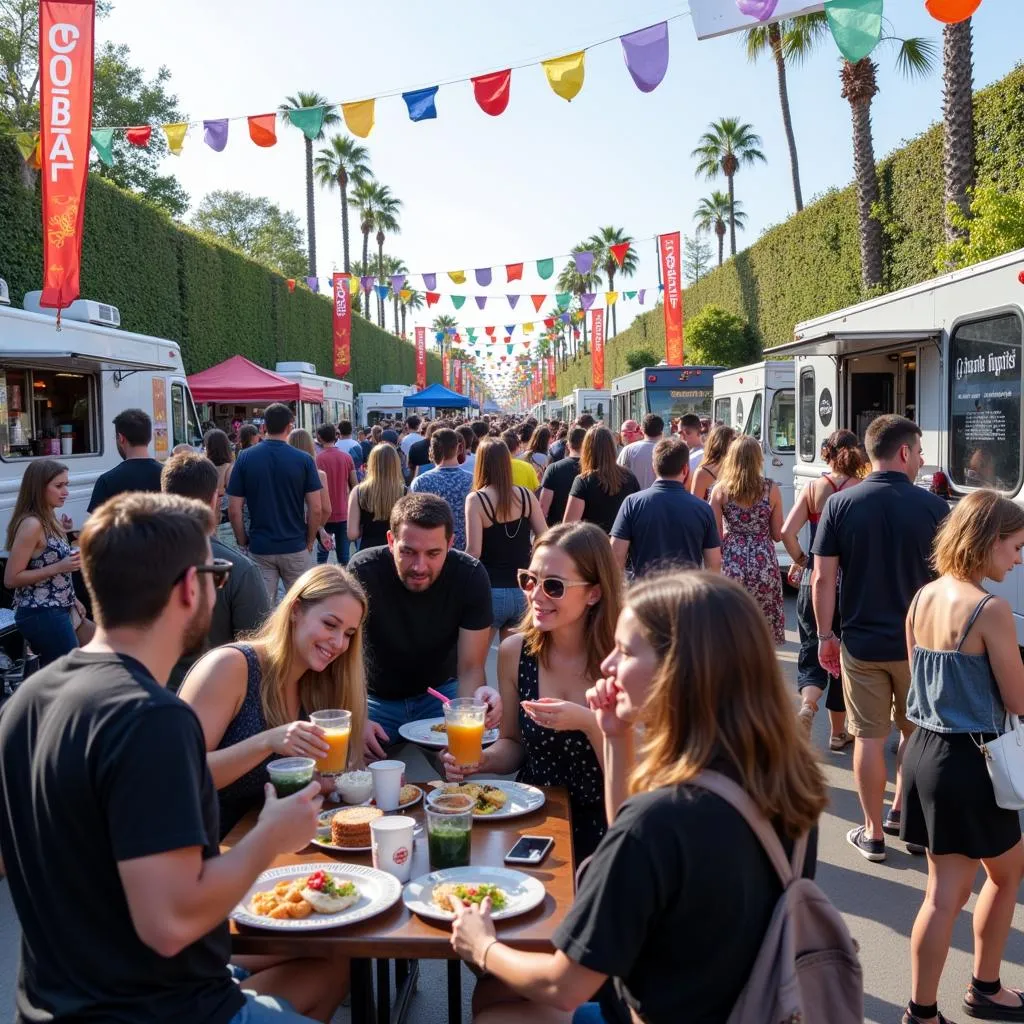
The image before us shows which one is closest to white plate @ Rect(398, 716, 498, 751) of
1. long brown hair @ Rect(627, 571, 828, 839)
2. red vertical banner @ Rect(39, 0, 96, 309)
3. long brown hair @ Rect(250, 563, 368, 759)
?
long brown hair @ Rect(250, 563, 368, 759)

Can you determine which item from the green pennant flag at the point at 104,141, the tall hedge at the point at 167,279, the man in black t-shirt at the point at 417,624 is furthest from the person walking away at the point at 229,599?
the tall hedge at the point at 167,279

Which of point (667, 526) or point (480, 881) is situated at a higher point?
point (667, 526)

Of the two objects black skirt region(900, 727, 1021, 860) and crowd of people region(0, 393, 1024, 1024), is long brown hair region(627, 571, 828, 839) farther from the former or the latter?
black skirt region(900, 727, 1021, 860)

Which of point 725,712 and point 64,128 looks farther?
point 64,128

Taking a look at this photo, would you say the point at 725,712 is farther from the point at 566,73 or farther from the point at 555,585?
the point at 566,73

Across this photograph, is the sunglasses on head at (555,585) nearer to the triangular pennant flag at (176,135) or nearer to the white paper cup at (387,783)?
the white paper cup at (387,783)

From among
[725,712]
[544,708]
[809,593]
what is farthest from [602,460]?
[725,712]

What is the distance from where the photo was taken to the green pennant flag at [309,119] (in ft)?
38.8

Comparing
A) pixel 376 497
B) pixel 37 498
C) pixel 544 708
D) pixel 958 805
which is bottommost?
pixel 958 805

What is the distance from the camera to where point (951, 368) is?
7012 millimetres

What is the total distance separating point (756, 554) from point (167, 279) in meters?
15.9

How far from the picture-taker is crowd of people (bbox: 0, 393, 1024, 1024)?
5.66 feet

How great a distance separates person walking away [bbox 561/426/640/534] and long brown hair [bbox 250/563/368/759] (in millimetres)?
4089

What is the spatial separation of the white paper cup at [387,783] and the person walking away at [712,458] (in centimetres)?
488
